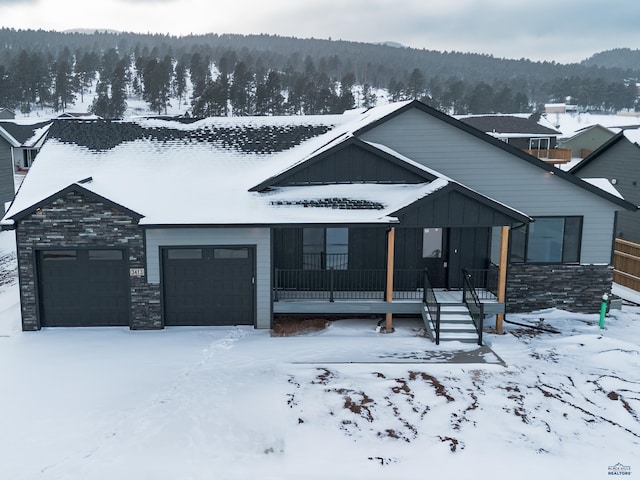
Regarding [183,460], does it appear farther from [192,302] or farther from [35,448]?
[192,302]

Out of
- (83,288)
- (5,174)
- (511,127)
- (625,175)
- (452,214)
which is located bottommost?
(83,288)

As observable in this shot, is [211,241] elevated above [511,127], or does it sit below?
below

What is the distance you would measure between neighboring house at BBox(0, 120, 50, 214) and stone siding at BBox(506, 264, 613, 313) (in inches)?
1131

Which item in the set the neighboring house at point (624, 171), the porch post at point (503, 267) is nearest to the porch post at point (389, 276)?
the porch post at point (503, 267)

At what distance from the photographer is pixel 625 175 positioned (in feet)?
77.0

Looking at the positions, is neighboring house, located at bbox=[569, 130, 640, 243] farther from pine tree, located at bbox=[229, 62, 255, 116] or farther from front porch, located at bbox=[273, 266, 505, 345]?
pine tree, located at bbox=[229, 62, 255, 116]

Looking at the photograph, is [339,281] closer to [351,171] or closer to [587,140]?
[351,171]

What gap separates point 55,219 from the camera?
14.5 meters

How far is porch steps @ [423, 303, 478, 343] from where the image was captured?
14242 millimetres

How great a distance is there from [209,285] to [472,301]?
7888 mm

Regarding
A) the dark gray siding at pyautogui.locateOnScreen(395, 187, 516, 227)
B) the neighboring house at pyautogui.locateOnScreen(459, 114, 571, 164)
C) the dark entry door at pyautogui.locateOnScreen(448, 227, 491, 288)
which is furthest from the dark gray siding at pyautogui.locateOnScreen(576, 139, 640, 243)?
the neighboring house at pyautogui.locateOnScreen(459, 114, 571, 164)

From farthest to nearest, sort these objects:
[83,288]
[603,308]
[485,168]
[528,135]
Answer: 1. [528,135]
2. [485,168]
3. [603,308]
4. [83,288]

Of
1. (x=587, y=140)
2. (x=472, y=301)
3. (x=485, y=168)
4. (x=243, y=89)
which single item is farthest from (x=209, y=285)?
(x=243, y=89)

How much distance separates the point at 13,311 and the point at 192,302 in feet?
20.8
